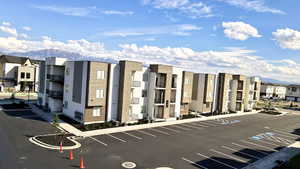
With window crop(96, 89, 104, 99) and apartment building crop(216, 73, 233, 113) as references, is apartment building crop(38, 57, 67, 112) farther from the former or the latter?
apartment building crop(216, 73, 233, 113)

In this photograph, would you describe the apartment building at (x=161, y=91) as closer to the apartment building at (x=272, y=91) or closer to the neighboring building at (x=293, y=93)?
the apartment building at (x=272, y=91)

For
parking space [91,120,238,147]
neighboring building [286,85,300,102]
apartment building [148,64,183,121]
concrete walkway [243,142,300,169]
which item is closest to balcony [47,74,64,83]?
apartment building [148,64,183,121]

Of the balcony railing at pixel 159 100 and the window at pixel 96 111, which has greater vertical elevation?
the balcony railing at pixel 159 100

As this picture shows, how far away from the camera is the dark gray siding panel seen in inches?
1226

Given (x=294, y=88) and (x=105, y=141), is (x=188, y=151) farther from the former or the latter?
(x=294, y=88)

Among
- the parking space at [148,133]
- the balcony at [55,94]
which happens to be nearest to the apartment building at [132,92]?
the parking space at [148,133]

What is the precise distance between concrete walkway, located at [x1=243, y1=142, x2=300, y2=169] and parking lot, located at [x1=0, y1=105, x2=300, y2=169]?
67cm

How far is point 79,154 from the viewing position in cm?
1905

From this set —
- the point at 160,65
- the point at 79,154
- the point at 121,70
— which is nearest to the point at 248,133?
the point at 160,65

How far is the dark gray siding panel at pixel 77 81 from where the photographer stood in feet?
102

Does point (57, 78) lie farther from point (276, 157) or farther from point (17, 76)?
point (17, 76)

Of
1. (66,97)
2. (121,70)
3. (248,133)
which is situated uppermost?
(121,70)

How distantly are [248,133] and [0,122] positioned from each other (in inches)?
1383

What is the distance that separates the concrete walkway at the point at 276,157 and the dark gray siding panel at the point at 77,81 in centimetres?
2377
